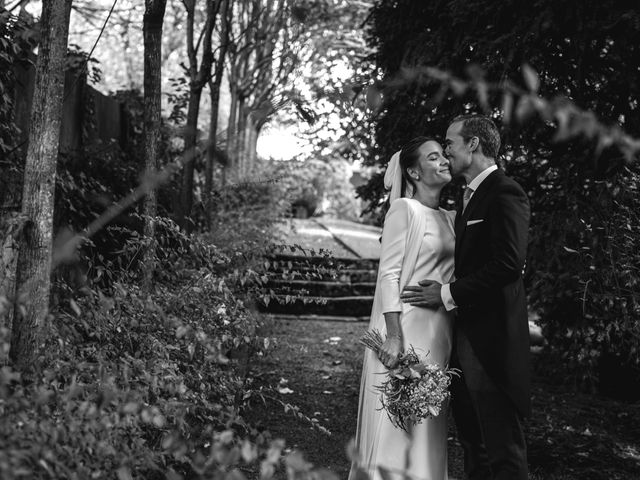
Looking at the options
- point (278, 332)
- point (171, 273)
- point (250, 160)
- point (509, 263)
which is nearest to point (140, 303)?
point (171, 273)

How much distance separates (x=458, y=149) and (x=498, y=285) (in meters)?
0.75

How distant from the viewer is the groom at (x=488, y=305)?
3.68m

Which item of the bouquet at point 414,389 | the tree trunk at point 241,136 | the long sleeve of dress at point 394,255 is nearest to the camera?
the bouquet at point 414,389

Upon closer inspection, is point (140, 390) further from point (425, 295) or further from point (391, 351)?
point (425, 295)

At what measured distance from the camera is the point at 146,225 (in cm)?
551


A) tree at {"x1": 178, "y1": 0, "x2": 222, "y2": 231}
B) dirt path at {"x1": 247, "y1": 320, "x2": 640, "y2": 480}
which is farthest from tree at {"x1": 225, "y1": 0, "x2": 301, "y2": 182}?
dirt path at {"x1": 247, "y1": 320, "x2": 640, "y2": 480}

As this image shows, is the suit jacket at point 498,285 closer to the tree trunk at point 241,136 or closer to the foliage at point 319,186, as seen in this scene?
the tree trunk at point 241,136

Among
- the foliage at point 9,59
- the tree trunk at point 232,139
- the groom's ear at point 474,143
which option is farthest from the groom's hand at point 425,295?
the tree trunk at point 232,139

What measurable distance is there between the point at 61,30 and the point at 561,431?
16.9ft

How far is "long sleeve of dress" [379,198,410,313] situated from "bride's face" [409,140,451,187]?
191 mm

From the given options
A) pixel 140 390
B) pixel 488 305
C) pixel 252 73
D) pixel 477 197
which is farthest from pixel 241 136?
pixel 140 390

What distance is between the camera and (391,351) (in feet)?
13.0

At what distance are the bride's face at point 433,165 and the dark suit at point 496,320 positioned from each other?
0.27 m

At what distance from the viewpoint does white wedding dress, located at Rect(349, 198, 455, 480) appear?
4.02 m
